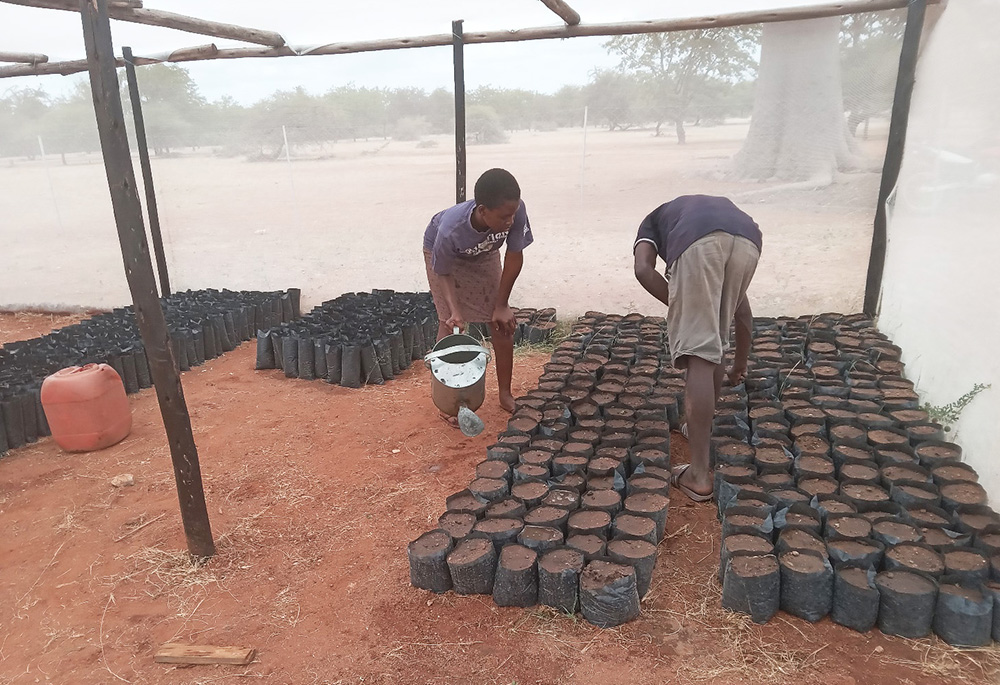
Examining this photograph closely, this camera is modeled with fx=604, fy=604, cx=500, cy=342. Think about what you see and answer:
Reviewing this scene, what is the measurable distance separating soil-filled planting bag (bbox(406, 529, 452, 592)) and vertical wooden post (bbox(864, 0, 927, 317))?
14.4 ft

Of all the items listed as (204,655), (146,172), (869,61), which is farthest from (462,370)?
(146,172)

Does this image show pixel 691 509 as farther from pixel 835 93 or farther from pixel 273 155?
pixel 273 155

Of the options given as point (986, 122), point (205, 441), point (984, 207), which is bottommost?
point (205, 441)

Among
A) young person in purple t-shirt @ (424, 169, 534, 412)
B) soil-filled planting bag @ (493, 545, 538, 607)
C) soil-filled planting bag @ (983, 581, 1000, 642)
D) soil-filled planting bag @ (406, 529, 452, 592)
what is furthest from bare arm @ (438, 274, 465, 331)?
soil-filled planting bag @ (983, 581, 1000, 642)

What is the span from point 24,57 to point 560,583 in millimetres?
7922

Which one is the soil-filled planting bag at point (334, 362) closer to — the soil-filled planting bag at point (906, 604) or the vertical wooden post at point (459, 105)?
the vertical wooden post at point (459, 105)

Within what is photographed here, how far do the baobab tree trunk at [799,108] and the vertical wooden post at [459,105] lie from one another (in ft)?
8.47

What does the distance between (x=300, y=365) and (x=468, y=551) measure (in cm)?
311

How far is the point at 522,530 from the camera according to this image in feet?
8.04

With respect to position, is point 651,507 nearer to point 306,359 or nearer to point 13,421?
point 306,359

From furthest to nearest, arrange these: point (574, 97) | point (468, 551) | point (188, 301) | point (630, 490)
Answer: point (188, 301), point (574, 97), point (630, 490), point (468, 551)

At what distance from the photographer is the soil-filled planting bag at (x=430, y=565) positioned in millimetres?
2332

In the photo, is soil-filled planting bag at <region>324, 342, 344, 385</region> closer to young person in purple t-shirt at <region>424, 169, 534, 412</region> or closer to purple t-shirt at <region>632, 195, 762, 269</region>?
young person in purple t-shirt at <region>424, 169, 534, 412</region>

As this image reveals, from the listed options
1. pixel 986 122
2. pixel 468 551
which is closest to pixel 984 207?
pixel 986 122
